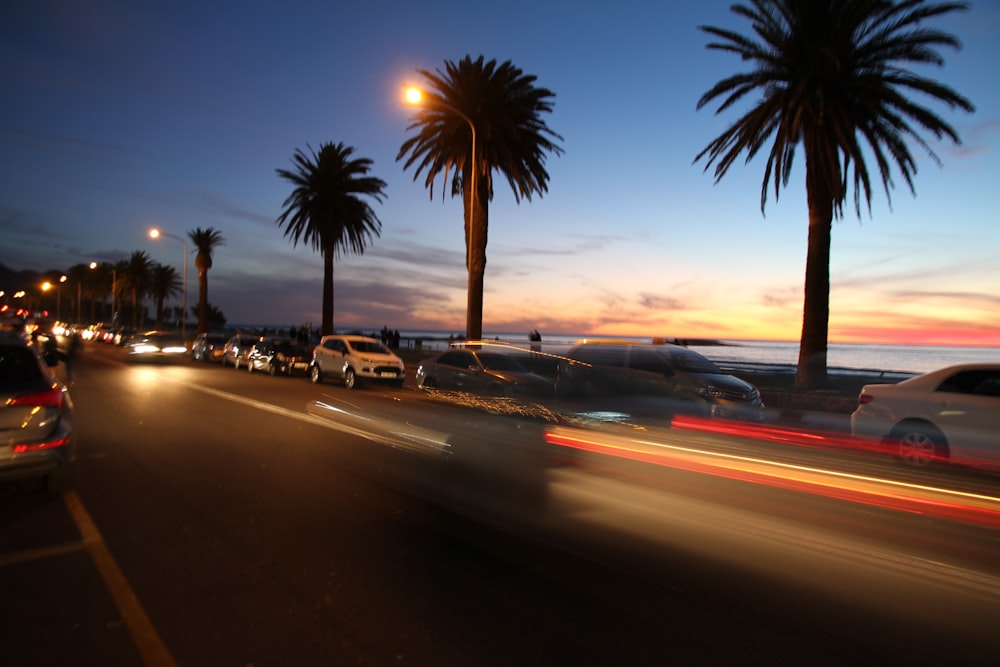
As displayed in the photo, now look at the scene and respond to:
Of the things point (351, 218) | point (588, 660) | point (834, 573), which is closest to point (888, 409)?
point (834, 573)

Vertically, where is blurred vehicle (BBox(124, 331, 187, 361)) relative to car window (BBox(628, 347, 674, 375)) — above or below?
below

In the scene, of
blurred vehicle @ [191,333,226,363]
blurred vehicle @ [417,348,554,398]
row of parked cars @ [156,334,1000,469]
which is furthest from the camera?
blurred vehicle @ [191,333,226,363]

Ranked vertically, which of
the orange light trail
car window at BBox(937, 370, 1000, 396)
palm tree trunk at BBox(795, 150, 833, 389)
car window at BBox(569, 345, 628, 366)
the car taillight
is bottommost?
the orange light trail

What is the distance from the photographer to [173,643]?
3.62 m

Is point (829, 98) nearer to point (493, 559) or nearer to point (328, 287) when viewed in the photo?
point (493, 559)

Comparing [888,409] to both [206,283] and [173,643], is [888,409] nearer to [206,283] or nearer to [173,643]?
[173,643]

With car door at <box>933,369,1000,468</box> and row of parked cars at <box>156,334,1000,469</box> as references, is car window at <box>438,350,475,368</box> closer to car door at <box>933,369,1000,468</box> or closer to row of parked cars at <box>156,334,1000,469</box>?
row of parked cars at <box>156,334,1000,469</box>

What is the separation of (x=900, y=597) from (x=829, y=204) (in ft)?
57.2

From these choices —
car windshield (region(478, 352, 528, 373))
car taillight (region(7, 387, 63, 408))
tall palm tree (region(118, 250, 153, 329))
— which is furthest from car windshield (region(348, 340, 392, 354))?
tall palm tree (region(118, 250, 153, 329))

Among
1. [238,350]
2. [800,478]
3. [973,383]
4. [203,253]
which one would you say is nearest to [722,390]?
[973,383]

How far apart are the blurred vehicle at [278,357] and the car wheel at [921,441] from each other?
2322 centimetres

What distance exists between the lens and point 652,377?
35.9 feet

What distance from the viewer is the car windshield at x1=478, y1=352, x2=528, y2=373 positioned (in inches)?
573

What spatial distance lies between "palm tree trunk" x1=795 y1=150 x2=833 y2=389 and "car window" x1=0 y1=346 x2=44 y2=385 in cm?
1911
